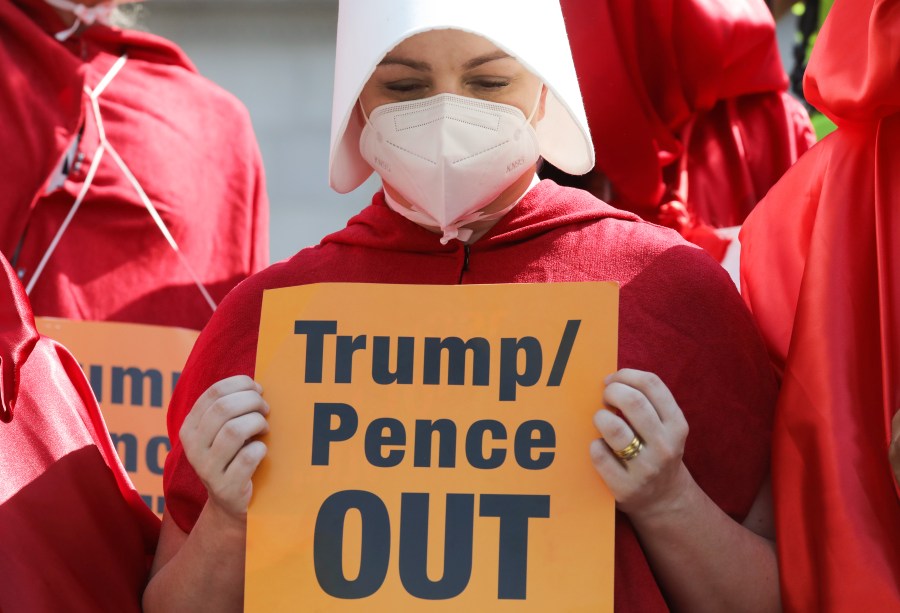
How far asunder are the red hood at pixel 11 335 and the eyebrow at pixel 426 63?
677 millimetres

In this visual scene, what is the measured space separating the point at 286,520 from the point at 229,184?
1861mm

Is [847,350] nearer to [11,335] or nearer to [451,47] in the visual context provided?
[451,47]

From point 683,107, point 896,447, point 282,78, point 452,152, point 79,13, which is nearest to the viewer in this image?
point 896,447

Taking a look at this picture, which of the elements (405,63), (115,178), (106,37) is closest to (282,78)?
(106,37)

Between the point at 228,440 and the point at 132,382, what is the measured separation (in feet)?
4.14

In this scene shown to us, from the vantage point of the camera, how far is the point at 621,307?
7.67 feet

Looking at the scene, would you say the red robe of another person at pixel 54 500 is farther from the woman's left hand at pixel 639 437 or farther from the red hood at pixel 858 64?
the red hood at pixel 858 64

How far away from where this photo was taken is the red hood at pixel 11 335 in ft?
7.69

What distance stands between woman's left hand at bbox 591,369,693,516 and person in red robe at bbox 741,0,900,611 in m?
0.22

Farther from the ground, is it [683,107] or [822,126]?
[683,107]

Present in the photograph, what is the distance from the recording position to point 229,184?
392 centimetres

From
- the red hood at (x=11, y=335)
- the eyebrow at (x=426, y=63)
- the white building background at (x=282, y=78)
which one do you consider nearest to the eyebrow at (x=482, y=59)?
the eyebrow at (x=426, y=63)

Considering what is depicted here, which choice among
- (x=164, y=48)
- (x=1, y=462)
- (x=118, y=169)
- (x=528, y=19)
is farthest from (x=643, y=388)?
(x=164, y=48)

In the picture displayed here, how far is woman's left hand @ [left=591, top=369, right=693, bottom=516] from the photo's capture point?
2092 millimetres
